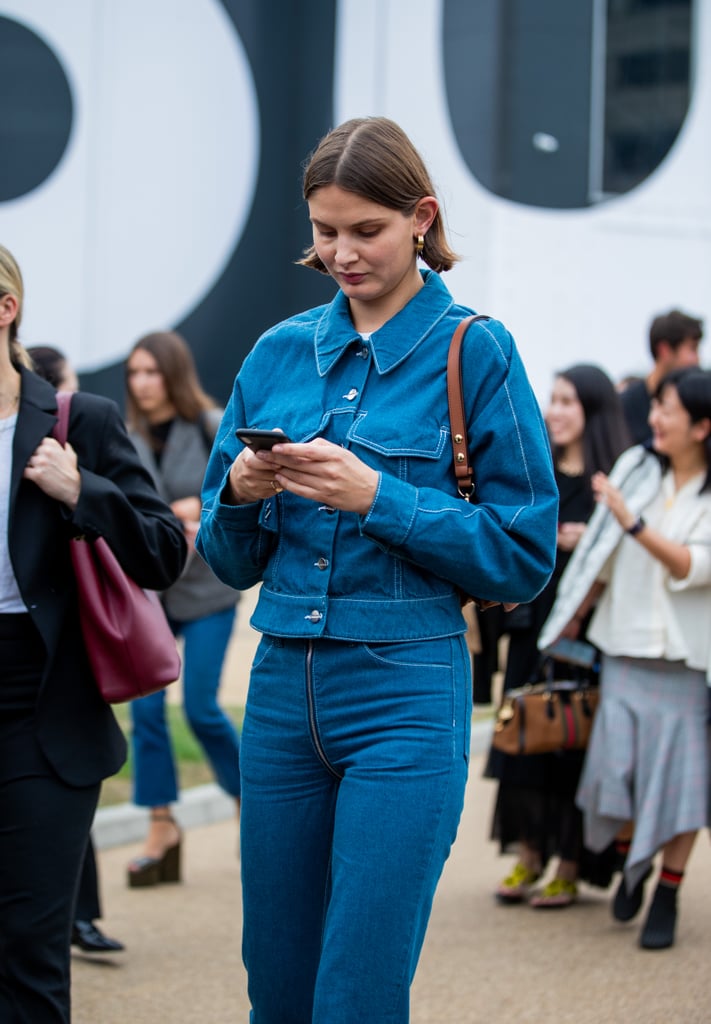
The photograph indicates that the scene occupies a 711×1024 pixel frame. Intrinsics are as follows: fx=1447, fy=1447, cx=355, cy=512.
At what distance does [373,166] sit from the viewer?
2758 millimetres

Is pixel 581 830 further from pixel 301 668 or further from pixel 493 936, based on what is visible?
pixel 301 668

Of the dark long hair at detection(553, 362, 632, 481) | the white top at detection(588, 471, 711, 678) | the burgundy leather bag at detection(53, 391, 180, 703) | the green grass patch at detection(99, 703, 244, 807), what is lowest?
the green grass patch at detection(99, 703, 244, 807)

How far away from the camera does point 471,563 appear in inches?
107

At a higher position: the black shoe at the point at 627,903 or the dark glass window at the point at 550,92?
the dark glass window at the point at 550,92

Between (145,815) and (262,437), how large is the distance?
5.04 metres

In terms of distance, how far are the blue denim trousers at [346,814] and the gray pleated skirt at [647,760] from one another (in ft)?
10.3

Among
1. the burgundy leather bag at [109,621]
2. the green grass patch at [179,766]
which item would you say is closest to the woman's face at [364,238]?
the burgundy leather bag at [109,621]

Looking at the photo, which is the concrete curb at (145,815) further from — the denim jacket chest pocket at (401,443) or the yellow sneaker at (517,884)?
the denim jacket chest pocket at (401,443)

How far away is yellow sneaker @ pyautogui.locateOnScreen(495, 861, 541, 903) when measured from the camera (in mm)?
6344

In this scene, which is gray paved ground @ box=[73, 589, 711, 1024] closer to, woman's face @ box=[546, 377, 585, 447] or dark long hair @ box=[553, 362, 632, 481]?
dark long hair @ box=[553, 362, 632, 481]

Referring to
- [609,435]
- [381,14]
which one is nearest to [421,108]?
[381,14]

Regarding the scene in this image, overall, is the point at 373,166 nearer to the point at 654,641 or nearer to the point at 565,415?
the point at 654,641

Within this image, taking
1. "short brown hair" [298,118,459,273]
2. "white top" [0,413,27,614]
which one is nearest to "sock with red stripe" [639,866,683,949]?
"white top" [0,413,27,614]

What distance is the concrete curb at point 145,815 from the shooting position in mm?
7129
